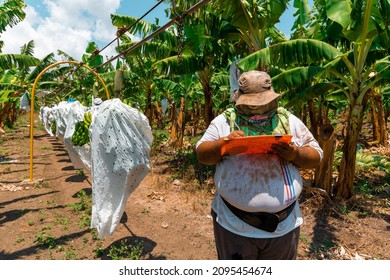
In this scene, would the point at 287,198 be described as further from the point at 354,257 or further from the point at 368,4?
the point at 368,4

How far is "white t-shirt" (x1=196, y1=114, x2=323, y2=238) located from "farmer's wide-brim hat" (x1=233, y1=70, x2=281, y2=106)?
0.66 feet

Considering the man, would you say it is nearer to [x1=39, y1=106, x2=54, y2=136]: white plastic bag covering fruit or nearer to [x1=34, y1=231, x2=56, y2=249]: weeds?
[x1=34, y1=231, x2=56, y2=249]: weeds

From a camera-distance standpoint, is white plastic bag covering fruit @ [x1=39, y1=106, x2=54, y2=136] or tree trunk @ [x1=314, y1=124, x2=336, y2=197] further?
white plastic bag covering fruit @ [x1=39, y1=106, x2=54, y2=136]

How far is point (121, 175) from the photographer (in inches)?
123

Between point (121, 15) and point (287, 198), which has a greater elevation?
point (121, 15)

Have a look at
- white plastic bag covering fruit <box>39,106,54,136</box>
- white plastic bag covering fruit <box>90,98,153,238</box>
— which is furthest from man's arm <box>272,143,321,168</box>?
white plastic bag covering fruit <box>39,106,54,136</box>

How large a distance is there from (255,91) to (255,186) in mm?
498

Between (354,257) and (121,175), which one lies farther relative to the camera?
(354,257)

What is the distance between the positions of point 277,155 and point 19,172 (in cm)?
814

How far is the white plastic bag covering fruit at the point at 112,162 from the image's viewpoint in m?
3.10

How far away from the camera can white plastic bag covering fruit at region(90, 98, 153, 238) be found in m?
3.10

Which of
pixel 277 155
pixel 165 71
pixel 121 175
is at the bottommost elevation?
pixel 121 175
